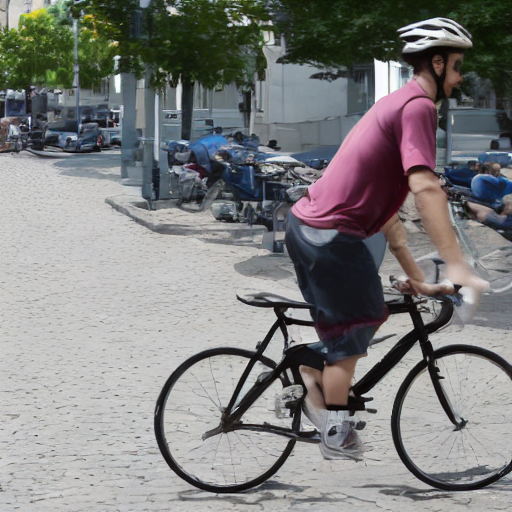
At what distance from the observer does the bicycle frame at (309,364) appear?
464 centimetres

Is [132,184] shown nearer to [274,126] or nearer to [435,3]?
[274,126]

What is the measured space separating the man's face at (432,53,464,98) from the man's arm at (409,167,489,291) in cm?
36

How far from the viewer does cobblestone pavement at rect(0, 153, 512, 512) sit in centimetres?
480

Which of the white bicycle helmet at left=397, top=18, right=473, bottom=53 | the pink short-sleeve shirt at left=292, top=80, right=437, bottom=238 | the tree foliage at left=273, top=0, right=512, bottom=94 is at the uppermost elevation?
the tree foliage at left=273, top=0, right=512, bottom=94

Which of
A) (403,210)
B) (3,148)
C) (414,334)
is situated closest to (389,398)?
(414,334)

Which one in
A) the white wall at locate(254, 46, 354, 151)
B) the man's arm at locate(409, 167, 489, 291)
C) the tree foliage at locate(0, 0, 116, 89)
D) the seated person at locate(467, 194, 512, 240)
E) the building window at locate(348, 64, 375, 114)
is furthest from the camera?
the tree foliage at locate(0, 0, 116, 89)

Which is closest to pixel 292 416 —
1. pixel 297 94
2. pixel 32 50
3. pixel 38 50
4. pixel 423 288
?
pixel 423 288

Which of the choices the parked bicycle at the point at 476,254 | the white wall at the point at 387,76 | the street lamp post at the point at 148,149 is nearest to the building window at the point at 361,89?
the white wall at the point at 387,76

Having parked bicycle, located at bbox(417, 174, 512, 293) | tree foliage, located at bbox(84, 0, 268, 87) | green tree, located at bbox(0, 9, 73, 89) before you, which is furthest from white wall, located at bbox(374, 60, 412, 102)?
green tree, located at bbox(0, 9, 73, 89)

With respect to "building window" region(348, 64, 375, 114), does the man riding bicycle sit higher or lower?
lower

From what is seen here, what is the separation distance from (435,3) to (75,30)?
60923 millimetres

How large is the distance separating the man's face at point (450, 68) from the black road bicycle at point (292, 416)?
0.84 m

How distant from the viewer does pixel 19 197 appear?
69.9ft

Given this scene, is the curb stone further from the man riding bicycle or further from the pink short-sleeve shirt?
the pink short-sleeve shirt
